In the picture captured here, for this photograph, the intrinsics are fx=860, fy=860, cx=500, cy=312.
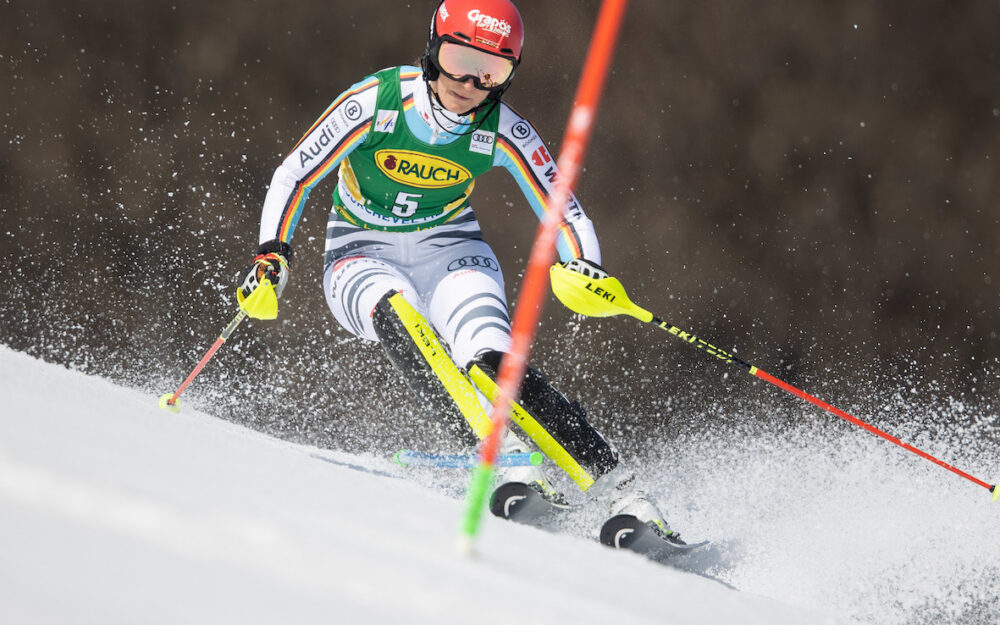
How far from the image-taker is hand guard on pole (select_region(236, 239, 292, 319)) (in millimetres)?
2090

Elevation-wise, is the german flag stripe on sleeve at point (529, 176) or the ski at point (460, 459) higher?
the german flag stripe on sleeve at point (529, 176)

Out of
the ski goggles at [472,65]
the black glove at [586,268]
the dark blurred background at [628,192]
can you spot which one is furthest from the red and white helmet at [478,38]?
the dark blurred background at [628,192]

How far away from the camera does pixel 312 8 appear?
167 inches

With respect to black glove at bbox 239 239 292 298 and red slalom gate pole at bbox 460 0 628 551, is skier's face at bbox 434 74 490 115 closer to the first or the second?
black glove at bbox 239 239 292 298

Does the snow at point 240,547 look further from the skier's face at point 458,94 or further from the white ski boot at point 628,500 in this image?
the skier's face at point 458,94

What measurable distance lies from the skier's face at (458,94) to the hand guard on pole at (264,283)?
0.57 meters

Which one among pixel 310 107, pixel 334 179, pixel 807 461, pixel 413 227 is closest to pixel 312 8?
pixel 310 107

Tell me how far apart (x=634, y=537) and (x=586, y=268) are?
678 mm

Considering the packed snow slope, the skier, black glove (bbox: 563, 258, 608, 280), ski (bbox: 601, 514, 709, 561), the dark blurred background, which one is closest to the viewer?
the packed snow slope

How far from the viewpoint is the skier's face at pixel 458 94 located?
83.5 inches

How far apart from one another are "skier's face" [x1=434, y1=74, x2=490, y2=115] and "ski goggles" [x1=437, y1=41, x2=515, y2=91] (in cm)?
2

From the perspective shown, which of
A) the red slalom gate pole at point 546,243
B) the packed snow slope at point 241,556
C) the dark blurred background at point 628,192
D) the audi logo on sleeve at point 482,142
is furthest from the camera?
the dark blurred background at point 628,192

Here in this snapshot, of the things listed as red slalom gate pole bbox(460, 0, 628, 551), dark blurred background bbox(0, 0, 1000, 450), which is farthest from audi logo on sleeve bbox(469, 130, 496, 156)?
dark blurred background bbox(0, 0, 1000, 450)

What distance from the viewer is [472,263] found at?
2.39 metres
